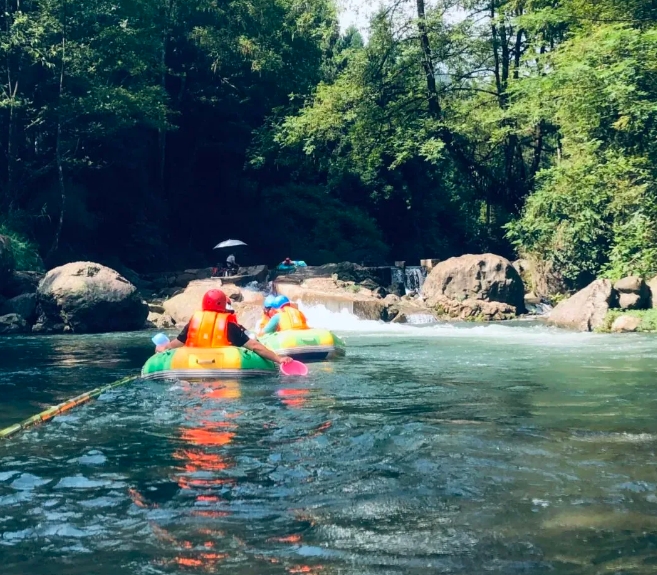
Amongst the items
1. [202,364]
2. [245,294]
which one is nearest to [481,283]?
[245,294]

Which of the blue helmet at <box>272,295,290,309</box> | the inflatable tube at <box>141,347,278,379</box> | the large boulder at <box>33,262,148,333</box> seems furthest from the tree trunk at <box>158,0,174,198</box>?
the inflatable tube at <box>141,347,278,379</box>

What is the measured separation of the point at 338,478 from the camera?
186 inches

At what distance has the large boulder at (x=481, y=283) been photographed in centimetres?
2214

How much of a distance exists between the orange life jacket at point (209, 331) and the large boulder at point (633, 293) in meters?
11.3

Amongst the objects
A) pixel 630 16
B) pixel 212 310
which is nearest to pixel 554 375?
pixel 212 310

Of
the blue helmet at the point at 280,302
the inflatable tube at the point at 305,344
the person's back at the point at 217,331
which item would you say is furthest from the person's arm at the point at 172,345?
the blue helmet at the point at 280,302

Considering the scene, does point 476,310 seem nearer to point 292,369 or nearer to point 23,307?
point 23,307

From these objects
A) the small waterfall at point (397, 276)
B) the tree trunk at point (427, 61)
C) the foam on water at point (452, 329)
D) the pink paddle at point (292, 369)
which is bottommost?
the pink paddle at point (292, 369)

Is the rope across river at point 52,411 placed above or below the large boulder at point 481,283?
below

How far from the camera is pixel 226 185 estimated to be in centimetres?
3319

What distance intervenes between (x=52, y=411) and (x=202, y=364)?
2.46 metres

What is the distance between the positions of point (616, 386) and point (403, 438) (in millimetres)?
3744

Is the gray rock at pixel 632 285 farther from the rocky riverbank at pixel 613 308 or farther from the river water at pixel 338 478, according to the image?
the river water at pixel 338 478

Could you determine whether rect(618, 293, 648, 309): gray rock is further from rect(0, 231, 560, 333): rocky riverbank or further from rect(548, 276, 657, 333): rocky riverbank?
rect(0, 231, 560, 333): rocky riverbank
